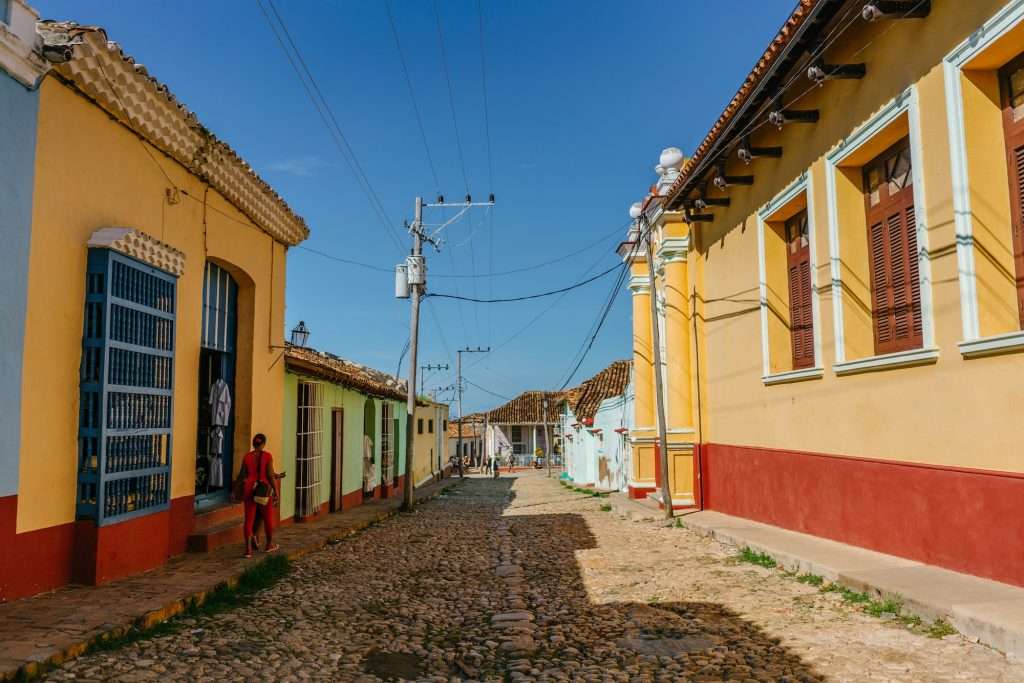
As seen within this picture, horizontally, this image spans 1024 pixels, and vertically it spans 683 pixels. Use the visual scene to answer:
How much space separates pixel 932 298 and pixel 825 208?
7.84 ft

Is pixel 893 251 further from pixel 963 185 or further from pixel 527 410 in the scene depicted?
pixel 527 410

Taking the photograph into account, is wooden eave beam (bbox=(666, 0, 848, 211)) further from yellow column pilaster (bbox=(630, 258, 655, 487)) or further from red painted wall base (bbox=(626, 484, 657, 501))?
red painted wall base (bbox=(626, 484, 657, 501))

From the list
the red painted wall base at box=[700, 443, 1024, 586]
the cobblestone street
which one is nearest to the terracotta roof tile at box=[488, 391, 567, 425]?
the red painted wall base at box=[700, 443, 1024, 586]

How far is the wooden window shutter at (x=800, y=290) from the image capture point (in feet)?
32.1

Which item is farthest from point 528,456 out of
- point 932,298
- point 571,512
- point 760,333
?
point 932,298

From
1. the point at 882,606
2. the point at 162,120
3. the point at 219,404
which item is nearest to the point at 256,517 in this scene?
the point at 219,404

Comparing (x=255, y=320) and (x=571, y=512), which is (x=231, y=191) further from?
(x=571, y=512)

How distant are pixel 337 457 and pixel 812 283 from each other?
9385 millimetres

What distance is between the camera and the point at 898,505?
22.8 ft

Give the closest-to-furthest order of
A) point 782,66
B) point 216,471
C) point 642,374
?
point 782,66
point 216,471
point 642,374

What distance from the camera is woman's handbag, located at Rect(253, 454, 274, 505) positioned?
27.7 ft

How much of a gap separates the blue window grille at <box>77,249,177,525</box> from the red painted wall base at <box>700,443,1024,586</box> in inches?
265

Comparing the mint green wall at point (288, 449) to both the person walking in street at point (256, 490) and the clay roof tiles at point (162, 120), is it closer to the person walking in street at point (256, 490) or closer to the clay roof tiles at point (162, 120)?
the clay roof tiles at point (162, 120)

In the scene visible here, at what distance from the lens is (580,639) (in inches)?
206
